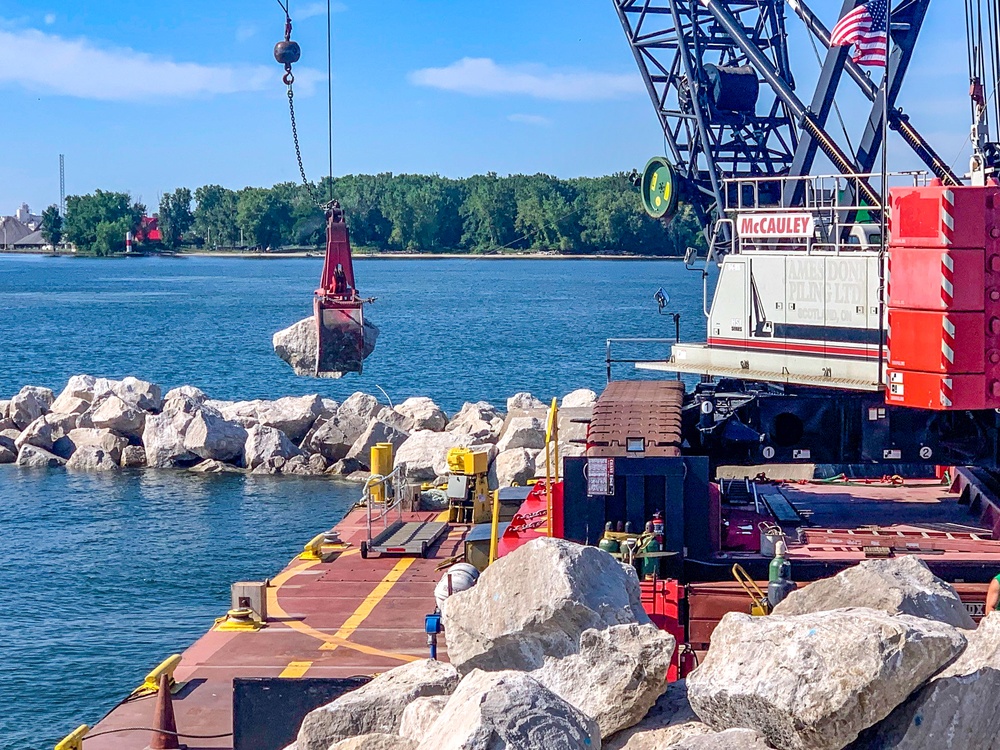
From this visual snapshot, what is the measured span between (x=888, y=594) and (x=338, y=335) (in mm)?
13706

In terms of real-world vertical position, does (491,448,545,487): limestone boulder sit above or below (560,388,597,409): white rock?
below

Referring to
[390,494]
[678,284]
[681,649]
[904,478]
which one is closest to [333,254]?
[390,494]

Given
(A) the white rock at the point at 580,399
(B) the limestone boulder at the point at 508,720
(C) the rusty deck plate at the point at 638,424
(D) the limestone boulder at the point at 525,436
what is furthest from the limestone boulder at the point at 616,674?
(A) the white rock at the point at 580,399

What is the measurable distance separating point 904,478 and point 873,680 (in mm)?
10119

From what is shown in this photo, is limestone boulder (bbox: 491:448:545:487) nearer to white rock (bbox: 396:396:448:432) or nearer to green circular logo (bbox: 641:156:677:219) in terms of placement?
green circular logo (bbox: 641:156:677:219)

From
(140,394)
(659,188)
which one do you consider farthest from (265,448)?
(659,188)

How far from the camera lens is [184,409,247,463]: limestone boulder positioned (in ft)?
112

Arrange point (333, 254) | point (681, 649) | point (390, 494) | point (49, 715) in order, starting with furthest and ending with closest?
point (390, 494)
point (333, 254)
point (49, 715)
point (681, 649)

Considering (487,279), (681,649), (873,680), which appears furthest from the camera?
(487,279)

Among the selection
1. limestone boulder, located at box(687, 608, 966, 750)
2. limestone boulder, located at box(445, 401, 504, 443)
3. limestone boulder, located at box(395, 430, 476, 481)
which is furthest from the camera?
limestone boulder, located at box(445, 401, 504, 443)

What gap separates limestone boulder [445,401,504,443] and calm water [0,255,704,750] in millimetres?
3576

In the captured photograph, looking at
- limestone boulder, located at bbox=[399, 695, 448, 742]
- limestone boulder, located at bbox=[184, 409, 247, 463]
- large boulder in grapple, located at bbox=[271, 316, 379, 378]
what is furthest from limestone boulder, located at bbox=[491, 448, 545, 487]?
limestone boulder, located at bbox=[399, 695, 448, 742]

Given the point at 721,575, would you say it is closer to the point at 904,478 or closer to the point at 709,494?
the point at 709,494

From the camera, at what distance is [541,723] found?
772 centimetres
